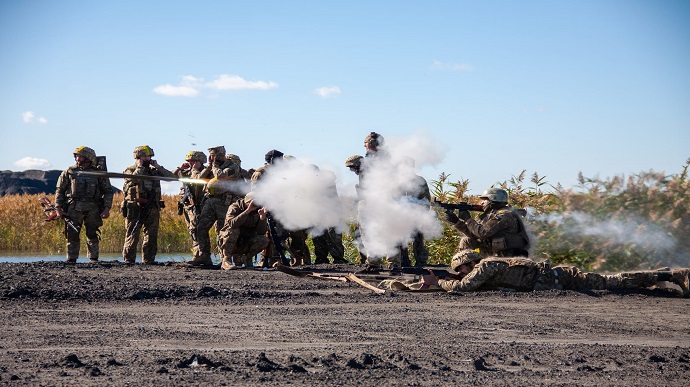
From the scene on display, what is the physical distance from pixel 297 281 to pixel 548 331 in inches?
233

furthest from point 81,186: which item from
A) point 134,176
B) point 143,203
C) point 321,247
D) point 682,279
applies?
point 682,279

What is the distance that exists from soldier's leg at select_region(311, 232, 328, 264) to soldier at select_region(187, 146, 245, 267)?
2349mm

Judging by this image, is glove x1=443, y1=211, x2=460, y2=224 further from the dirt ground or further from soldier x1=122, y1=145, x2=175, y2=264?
soldier x1=122, y1=145, x2=175, y2=264

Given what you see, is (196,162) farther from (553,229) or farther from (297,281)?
(553,229)

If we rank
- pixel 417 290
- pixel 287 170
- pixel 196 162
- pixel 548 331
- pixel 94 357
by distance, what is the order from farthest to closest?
pixel 196 162
pixel 287 170
pixel 417 290
pixel 548 331
pixel 94 357

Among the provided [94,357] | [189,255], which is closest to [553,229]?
[94,357]

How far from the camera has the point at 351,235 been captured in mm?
21781

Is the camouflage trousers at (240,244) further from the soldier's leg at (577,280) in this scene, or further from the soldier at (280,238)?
the soldier's leg at (577,280)

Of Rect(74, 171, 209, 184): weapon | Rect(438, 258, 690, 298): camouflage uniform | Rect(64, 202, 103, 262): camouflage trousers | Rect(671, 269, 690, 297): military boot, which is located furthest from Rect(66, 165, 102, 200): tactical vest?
Rect(671, 269, 690, 297): military boot

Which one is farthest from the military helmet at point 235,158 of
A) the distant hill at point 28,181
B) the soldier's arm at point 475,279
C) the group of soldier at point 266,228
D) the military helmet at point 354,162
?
the distant hill at point 28,181

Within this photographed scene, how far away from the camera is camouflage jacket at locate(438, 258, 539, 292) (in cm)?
1329

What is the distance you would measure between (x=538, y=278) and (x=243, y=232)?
6898 millimetres

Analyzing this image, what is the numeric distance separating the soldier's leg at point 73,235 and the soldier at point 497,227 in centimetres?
894

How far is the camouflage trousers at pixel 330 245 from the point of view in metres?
20.1
